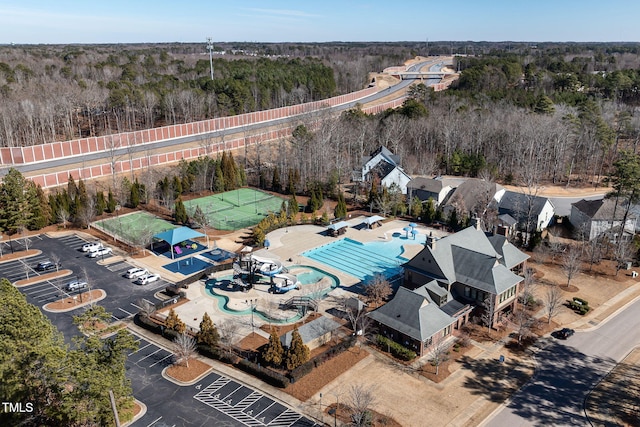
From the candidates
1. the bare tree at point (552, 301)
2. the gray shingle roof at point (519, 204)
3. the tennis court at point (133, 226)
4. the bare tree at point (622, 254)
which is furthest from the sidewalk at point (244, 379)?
the gray shingle roof at point (519, 204)

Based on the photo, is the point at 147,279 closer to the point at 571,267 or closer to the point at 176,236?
the point at 176,236

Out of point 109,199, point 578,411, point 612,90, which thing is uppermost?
point 612,90

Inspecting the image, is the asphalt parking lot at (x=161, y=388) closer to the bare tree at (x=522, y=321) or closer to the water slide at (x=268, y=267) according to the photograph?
the water slide at (x=268, y=267)

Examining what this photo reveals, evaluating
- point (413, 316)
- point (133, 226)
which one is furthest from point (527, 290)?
point (133, 226)

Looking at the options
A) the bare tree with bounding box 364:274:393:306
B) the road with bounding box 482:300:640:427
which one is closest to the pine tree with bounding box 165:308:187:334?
the bare tree with bounding box 364:274:393:306

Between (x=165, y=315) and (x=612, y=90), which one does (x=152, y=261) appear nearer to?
(x=165, y=315)

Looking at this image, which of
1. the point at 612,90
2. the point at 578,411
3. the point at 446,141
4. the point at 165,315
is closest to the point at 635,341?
the point at 578,411

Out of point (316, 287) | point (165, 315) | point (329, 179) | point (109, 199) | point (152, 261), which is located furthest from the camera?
point (329, 179)
